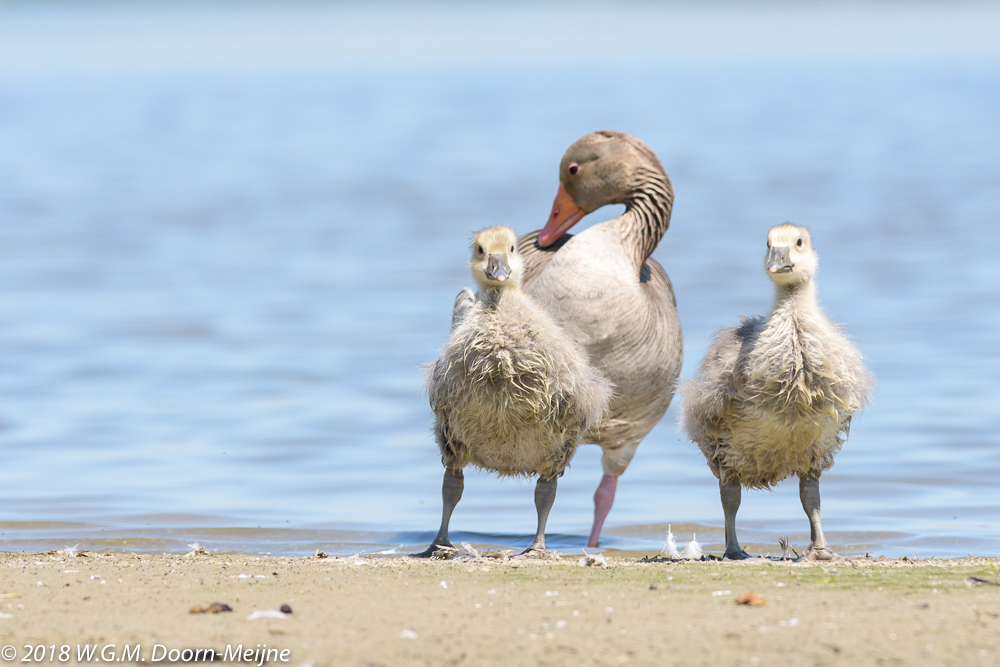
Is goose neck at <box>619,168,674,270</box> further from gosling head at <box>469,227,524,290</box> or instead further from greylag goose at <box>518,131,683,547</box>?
gosling head at <box>469,227,524,290</box>

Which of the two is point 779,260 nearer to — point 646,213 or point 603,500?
point 646,213

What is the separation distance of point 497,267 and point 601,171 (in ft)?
8.21

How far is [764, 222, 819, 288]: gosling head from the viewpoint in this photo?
20.5ft

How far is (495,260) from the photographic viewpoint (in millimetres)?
6609

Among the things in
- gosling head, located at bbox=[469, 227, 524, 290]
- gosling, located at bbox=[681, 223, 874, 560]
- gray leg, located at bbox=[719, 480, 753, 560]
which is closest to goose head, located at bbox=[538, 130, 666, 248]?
gosling head, located at bbox=[469, 227, 524, 290]

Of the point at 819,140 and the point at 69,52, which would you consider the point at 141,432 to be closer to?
the point at 819,140

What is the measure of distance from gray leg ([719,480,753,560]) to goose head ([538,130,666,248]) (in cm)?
285

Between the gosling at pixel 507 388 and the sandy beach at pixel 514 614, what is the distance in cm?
79

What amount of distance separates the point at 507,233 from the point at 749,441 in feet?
5.31

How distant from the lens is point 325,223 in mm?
24234

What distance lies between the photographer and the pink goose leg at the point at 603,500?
8430 mm

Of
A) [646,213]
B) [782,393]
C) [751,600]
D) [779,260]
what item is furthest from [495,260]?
[646,213]

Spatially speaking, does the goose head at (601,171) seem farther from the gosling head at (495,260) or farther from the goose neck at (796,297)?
the goose neck at (796,297)

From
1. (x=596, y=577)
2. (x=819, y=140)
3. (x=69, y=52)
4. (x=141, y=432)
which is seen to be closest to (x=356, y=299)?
(x=141, y=432)
